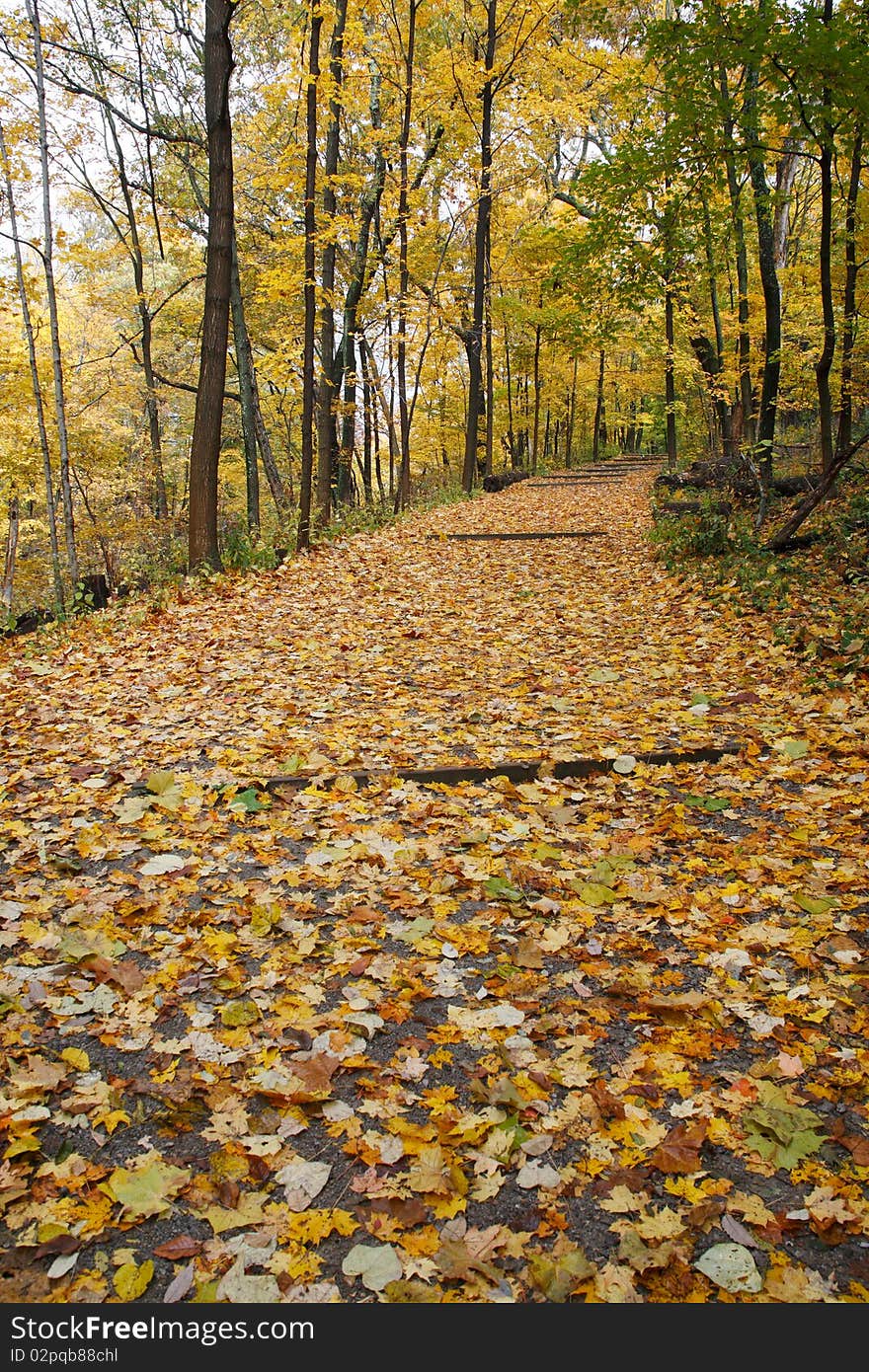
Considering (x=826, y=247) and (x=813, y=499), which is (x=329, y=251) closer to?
(x=826, y=247)

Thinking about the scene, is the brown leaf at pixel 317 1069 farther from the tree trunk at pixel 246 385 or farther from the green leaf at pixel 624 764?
the tree trunk at pixel 246 385

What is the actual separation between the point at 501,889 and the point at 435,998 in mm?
706

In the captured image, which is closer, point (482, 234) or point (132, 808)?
point (132, 808)

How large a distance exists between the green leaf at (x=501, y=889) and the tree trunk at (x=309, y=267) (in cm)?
857

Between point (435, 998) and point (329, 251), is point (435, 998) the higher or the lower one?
the lower one

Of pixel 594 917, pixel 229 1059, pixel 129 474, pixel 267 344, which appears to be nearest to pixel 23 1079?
pixel 229 1059

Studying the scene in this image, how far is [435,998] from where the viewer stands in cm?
279

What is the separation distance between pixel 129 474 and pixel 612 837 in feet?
77.3

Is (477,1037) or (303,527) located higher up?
(303,527)

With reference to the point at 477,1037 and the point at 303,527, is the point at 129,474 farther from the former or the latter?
the point at 477,1037

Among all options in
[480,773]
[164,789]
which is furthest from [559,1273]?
[164,789]

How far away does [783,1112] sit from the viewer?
2258mm

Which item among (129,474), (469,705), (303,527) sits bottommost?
(469,705)

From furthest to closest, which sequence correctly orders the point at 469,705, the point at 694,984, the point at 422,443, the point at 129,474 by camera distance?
the point at 422,443, the point at 129,474, the point at 469,705, the point at 694,984
